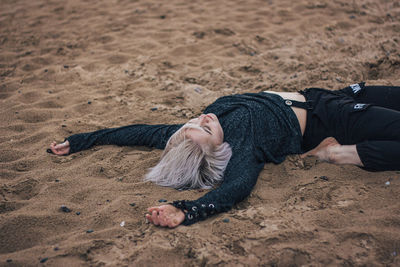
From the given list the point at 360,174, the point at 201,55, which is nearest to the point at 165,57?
the point at 201,55

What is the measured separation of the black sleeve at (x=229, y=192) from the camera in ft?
6.64

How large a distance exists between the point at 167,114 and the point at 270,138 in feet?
4.58

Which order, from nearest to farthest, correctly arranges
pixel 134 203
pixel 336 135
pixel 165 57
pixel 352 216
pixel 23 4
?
pixel 352 216, pixel 134 203, pixel 336 135, pixel 165 57, pixel 23 4

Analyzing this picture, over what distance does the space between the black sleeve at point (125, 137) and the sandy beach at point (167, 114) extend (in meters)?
0.07

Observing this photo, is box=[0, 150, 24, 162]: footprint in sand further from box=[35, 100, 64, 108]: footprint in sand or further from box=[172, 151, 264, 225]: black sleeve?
box=[172, 151, 264, 225]: black sleeve

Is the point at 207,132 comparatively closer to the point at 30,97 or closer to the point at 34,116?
the point at 34,116

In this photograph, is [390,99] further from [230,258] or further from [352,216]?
[230,258]

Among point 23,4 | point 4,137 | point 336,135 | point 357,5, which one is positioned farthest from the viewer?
point 23,4

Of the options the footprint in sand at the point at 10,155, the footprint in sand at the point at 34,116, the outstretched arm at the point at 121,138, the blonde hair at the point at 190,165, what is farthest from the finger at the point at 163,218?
the footprint in sand at the point at 34,116

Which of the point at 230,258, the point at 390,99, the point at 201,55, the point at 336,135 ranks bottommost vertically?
the point at 230,258

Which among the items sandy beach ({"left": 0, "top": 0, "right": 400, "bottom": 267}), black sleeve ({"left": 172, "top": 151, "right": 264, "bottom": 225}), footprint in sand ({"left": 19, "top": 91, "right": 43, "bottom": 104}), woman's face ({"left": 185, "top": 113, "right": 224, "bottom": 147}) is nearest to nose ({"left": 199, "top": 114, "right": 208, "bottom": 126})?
woman's face ({"left": 185, "top": 113, "right": 224, "bottom": 147})

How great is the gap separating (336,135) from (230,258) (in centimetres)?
145

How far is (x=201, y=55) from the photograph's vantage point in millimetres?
4621

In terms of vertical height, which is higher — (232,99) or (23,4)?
(23,4)
